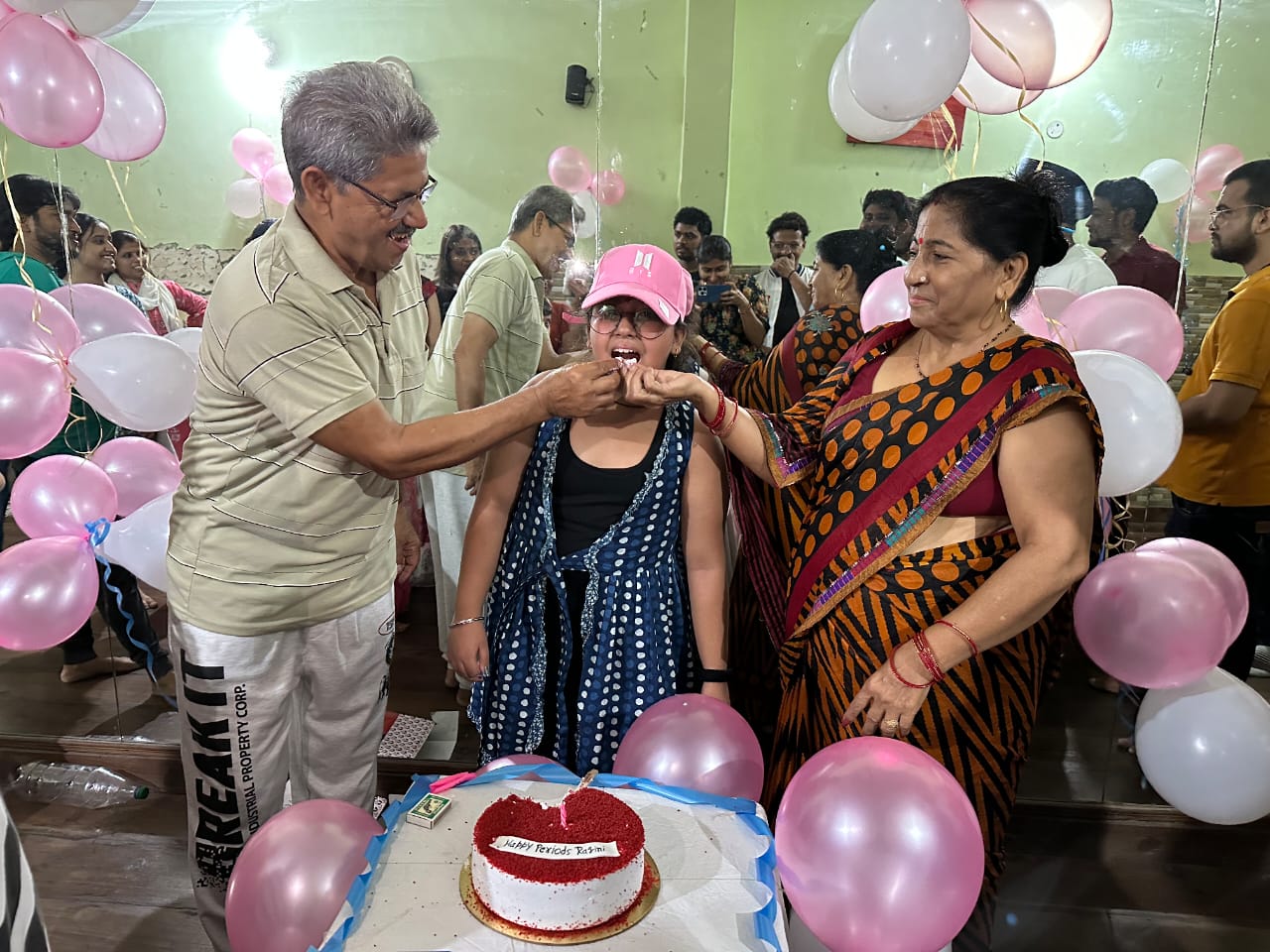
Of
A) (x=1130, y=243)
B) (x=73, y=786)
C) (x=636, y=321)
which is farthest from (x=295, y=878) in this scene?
(x=1130, y=243)

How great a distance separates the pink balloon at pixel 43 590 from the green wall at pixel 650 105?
3.12 feet

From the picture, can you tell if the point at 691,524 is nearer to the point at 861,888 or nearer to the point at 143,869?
the point at 861,888

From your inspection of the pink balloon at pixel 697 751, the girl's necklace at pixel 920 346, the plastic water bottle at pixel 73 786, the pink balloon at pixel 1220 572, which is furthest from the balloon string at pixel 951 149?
the plastic water bottle at pixel 73 786

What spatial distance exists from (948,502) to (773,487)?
375 millimetres

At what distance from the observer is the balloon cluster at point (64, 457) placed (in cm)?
189

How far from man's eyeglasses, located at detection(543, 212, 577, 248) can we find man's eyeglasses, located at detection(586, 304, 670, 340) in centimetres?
90

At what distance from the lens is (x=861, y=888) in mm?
1055

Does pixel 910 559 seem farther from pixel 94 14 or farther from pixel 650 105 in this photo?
pixel 94 14

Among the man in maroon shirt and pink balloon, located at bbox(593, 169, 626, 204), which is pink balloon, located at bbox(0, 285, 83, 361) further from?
the man in maroon shirt

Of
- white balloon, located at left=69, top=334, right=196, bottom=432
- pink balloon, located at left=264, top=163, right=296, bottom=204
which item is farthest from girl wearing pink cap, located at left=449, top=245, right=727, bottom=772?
pink balloon, located at left=264, top=163, right=296, bottom=204

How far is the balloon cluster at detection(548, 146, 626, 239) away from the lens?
2.43 m

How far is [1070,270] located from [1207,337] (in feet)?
1.27

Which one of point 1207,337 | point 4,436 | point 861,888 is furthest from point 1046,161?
point 4,436

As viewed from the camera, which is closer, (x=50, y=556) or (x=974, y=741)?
(x=974, y=741)
